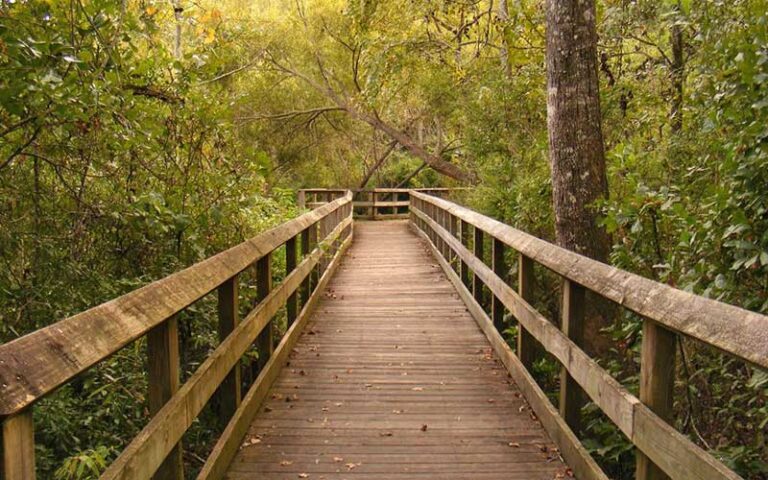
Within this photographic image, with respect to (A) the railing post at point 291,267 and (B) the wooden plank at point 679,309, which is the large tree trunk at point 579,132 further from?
(A) the railing post at point 291,267

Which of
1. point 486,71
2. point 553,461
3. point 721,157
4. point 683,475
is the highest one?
point 486,71

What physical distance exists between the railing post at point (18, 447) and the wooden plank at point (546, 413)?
2379 mm

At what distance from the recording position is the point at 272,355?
5129 mm

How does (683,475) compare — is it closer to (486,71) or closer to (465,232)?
(465,232)

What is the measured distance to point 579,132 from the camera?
17.4 feet

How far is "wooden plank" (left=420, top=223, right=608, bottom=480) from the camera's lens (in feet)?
10.9

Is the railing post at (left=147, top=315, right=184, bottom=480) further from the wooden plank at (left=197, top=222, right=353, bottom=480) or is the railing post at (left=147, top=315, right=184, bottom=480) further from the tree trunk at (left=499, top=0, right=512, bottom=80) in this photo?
the tree trunk at (left=499, top=0, right=512, bottom=80)

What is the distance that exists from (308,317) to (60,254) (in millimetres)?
3473

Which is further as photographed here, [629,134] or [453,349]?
[629,134]

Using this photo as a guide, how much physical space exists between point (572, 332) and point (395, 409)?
59.6 inches

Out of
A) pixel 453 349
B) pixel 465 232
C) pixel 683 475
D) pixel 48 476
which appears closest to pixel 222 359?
pixel 48 476

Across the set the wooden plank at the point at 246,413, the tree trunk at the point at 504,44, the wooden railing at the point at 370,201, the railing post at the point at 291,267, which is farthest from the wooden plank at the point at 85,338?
the wooden railing at the point at 370,201

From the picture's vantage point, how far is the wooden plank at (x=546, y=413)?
331 centimetres

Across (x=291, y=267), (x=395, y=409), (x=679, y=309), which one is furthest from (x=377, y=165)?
(x=679, y=309)
